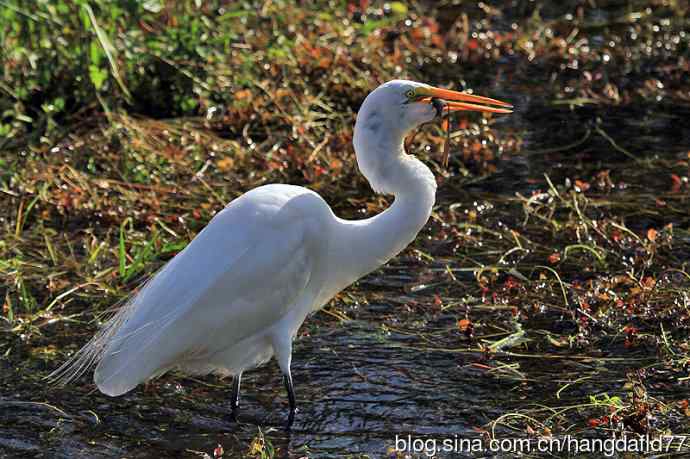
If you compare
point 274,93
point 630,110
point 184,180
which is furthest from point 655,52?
point 184,180

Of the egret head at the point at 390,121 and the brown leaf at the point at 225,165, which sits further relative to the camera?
the brown leaf at the point at 225,165

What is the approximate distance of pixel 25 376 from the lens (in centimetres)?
470

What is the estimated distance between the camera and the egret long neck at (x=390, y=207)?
4230 millimetres

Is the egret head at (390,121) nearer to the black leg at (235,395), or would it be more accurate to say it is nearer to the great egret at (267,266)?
the great egret at (267,266)

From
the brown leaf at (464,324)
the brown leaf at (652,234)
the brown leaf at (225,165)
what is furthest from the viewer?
the brown leaf at (225,165)

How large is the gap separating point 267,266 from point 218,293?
7.6 inches

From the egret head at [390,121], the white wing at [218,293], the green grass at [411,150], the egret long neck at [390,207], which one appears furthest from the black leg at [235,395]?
the egret head at [390,121]

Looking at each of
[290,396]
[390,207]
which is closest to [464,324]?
[390,207]

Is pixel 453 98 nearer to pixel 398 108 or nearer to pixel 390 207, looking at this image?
pixel 398 108

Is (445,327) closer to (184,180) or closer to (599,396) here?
(599,396)

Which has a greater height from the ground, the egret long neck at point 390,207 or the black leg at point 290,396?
the egret long neck at point 390,207

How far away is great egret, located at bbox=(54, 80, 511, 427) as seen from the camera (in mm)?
4207

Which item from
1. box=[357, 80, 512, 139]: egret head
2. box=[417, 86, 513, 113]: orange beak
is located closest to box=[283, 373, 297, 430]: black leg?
box=[357, 80, 512, 139]: egret head

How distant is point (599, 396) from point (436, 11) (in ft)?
16.2
